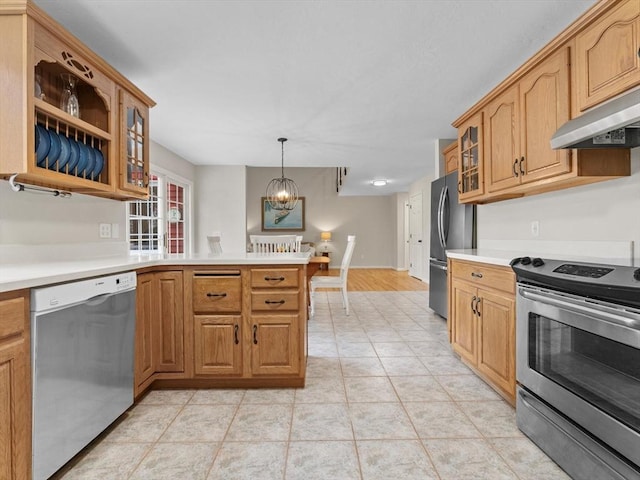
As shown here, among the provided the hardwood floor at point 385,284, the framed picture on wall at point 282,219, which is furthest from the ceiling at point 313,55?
the framed picture on wall at point 282,219

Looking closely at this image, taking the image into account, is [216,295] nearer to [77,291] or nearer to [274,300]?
[274,300]

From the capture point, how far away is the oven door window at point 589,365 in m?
1.27

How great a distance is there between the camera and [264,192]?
35.7 feet

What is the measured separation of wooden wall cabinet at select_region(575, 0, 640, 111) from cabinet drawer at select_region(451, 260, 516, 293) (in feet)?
3.17

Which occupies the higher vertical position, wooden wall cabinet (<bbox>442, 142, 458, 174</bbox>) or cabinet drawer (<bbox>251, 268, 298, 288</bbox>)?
wooden wall cabinet (<bbox>442, 142, 458, 174</bbox>)

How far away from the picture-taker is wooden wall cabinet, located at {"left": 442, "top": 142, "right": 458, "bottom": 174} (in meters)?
3.99

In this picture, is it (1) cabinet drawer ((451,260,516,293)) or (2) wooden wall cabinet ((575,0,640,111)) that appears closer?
(2) wooden wall cabinet ((575,0,640,111))

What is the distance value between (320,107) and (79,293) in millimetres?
2651

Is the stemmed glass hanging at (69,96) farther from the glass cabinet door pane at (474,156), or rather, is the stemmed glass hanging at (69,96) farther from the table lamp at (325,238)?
the table lamp at (325,238)

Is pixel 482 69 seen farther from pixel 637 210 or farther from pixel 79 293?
pixel 79 293

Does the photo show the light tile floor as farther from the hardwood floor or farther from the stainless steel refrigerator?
the hardwood floor

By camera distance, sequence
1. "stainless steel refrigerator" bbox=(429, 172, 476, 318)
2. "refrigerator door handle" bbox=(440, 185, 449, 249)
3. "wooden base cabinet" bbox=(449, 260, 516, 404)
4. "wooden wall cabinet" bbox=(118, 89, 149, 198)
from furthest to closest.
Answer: "refrigerator door handle" bbox=(440, 185, 449, 249)
"stainless steel refrigerator" bbox=(429, 172, 476, 318)
"wooden wall cabinet" bbox=(118, 89, 149, 198)
"wooden base cabinet" bbox=(449, 260, 516, 404)

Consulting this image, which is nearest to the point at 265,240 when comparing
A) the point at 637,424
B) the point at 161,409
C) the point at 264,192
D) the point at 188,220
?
the point at 188,220

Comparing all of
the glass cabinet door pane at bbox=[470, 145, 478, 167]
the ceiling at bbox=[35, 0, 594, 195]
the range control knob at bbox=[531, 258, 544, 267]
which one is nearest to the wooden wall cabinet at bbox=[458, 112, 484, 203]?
the glass cabinet door pane at bbox=[470, 145, 478, 167]
